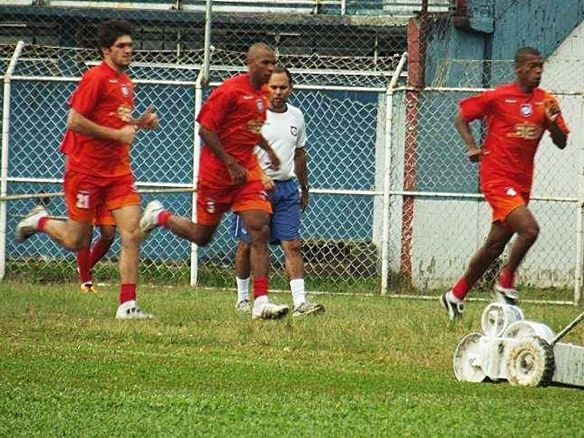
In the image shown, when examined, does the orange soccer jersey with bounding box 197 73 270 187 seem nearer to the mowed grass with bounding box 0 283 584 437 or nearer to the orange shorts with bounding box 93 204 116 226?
the orange shorts with bounding box 93 204 116 226

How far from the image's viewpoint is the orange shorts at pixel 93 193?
42.5ft

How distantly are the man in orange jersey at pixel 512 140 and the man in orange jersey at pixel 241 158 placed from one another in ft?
5.16

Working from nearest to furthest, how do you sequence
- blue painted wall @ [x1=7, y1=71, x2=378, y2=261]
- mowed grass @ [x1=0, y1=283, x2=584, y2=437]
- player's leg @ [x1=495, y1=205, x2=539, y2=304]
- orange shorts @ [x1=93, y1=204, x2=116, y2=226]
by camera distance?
mowed grass @ [x1=0, y1=283, x2=584, y2=437]
player's leg @ [x1=495, y1=205, x2=539, y2=304]
orange shorts @ [x1=93, y1=204, x2=116, y2=226]
blue painted wall @ [x1=7, y1=71, x2=378, y2=261]

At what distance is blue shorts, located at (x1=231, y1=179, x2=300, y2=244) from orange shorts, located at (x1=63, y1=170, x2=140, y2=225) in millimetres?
1638

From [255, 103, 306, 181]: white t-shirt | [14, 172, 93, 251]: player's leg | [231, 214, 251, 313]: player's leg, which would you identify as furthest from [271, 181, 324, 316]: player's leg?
[14, 172, 93, 251]: player's leg

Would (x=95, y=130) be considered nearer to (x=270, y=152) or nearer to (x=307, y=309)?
(x=270, y=152)

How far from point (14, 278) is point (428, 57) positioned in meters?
5.20

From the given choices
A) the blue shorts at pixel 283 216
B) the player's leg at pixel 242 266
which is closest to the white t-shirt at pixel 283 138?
the blue shorts at pixel 283 216

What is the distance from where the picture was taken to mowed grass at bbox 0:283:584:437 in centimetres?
790

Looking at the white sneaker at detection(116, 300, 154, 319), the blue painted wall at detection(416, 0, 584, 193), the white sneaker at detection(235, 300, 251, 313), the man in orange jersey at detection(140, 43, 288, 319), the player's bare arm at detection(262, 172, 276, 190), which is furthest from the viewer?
the blue painted wall at detection(416, 0, 584, 193)

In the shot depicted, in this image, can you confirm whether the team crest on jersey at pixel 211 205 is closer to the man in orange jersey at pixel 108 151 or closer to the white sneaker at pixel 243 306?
the man in orange jersey at pixel 108 151

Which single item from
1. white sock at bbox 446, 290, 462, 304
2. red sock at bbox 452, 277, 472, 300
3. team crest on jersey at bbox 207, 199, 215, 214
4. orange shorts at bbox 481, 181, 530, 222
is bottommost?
white sock at bbox 446, 290, 462, 304

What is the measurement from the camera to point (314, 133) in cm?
2016

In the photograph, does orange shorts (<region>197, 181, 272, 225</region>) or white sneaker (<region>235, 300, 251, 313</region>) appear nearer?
orange shorts (<region>197, 181, 272, 225</region>)
